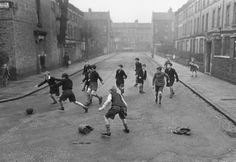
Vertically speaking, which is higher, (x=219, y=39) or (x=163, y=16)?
(x=163, y=16)

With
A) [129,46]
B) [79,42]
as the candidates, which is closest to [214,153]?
[79,42]

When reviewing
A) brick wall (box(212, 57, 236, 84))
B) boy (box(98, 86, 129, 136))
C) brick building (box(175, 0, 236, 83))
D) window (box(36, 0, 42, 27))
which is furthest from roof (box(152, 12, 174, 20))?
boy (box(98, 86, 129, 136))

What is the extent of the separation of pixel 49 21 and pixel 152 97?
60.0 ft

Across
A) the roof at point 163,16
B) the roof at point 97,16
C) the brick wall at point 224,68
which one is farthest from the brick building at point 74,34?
the roof at point 163,16

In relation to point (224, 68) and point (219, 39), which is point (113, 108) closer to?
point (224, 68)

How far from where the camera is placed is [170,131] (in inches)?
324

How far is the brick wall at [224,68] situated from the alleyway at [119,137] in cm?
786

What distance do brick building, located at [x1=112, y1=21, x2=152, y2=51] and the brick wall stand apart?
320ft

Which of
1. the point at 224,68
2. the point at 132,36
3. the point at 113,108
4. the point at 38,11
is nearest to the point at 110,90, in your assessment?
the point at 113,108

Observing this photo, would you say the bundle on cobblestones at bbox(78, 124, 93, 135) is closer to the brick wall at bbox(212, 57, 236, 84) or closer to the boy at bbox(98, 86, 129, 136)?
the boy at bbox(98, 86, 129, 136)

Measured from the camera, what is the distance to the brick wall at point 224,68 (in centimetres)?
1852

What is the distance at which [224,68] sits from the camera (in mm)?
20109

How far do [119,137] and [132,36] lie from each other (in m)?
117

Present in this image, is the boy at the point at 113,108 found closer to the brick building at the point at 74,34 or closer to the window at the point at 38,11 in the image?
the window at the point at 38,11
